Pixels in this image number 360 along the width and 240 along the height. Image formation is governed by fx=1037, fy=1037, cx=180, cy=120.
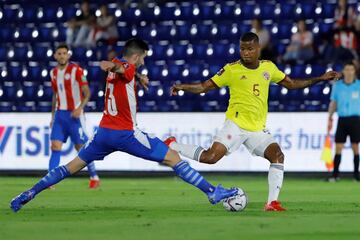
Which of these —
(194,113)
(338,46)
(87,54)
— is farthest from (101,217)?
(87,54)

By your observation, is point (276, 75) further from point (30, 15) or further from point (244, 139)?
point (30, 15)

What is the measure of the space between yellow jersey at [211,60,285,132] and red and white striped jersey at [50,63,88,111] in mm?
4760

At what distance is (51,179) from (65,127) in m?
4.90

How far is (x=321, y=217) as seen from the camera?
1070 cm

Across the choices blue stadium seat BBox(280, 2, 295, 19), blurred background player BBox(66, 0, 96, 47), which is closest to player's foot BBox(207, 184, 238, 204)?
blue stadium seat BBox(280, 2, 295, 19)

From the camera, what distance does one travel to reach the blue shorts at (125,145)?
11422mm

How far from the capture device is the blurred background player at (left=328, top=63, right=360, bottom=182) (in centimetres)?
1875

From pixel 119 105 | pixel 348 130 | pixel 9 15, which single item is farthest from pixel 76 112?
pixel 9 15

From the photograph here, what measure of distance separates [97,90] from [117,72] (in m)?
12.0

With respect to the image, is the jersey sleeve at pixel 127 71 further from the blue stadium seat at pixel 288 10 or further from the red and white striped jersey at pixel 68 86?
the blue stadium seat at pixel 288 10

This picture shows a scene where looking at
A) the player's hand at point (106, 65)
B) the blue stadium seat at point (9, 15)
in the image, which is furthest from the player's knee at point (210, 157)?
the blue stadium seat at point (9, 15)

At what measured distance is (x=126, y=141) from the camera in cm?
1147

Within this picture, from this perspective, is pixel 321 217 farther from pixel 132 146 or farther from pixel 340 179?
pixel 340 179

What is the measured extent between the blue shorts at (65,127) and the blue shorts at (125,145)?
4802mm
